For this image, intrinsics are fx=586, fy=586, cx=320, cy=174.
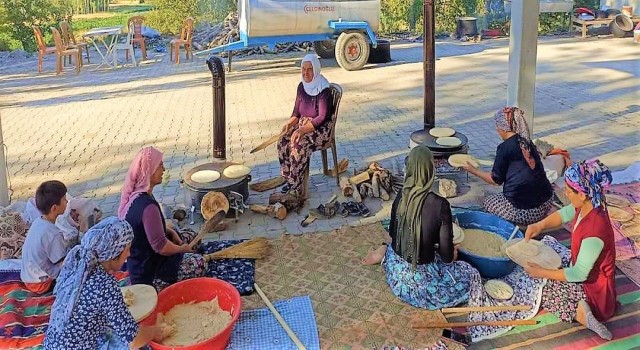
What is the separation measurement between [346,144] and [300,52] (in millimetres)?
7799

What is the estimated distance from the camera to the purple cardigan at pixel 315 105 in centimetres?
545

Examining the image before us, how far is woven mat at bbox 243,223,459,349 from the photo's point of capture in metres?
3.35

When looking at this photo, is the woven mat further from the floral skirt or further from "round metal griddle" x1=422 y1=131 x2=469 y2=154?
"round metal griddle" x1=422 y1=131 x2=469 y2=154

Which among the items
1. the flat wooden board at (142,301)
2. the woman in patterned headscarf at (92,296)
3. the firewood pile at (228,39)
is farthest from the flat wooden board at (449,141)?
the firewood pile at (228,39)

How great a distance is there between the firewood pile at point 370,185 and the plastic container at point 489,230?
48.9 inches

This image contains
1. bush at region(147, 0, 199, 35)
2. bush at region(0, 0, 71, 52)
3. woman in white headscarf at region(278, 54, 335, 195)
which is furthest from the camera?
bush at region(147, 0, 199, 35)

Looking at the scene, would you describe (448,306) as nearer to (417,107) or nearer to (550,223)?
(550,223)

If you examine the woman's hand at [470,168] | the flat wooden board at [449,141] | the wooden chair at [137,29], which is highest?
the wooden chair at [137,29]

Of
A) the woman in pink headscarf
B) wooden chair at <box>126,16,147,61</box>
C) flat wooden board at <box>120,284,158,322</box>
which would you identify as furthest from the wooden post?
wooden chair at <box>126,16,147,61</box>

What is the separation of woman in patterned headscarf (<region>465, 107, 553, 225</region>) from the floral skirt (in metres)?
1.05

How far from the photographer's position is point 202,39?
15836 millimetres

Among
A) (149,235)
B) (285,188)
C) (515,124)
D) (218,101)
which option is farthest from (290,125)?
(149,235)

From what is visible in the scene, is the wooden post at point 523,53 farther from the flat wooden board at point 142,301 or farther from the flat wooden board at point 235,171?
the flat wooden board at point 142,301

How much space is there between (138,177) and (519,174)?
2.71m
